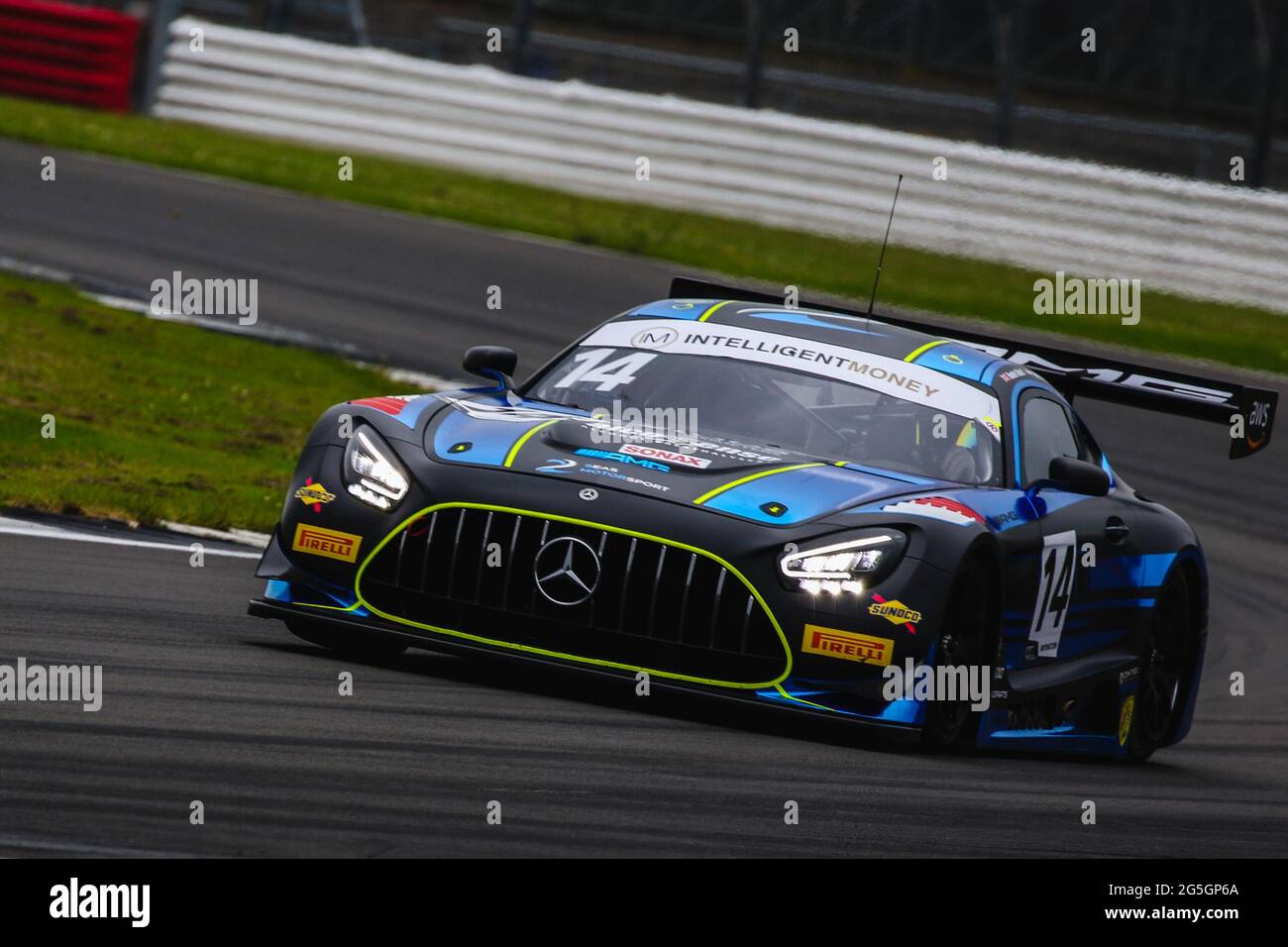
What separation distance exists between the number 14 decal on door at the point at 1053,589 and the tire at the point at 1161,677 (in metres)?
0.73

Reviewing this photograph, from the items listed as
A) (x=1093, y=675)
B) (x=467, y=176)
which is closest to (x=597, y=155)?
(x=467, y=176)

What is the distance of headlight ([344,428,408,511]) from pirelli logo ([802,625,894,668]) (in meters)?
1.27

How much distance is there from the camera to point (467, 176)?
70.9 ft

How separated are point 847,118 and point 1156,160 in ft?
13.1

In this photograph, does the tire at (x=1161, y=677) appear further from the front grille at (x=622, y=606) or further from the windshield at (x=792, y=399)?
the front grille at (x=622, y=606)

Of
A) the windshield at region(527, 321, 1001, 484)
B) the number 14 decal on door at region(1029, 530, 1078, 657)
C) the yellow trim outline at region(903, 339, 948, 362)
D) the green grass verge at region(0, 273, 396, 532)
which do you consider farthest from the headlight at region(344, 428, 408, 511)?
the green grass verge at region(0, 273, 396, 532)

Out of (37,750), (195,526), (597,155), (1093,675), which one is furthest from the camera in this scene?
(597,155)

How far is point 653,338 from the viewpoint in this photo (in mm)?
7852

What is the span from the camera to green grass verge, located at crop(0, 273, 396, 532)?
9.84 meters

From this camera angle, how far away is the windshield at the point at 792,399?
7277 mm

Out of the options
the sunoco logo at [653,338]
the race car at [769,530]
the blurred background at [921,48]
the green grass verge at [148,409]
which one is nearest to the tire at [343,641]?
the race car at [769,530]

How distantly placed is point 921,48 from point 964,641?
28.7 meters

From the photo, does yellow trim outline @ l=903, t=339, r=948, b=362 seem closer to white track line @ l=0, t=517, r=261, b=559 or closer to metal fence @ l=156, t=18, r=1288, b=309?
white track line @ l=0, t=517, r=261, b=559

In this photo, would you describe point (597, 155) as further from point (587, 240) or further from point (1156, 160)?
point (1156, 160)
